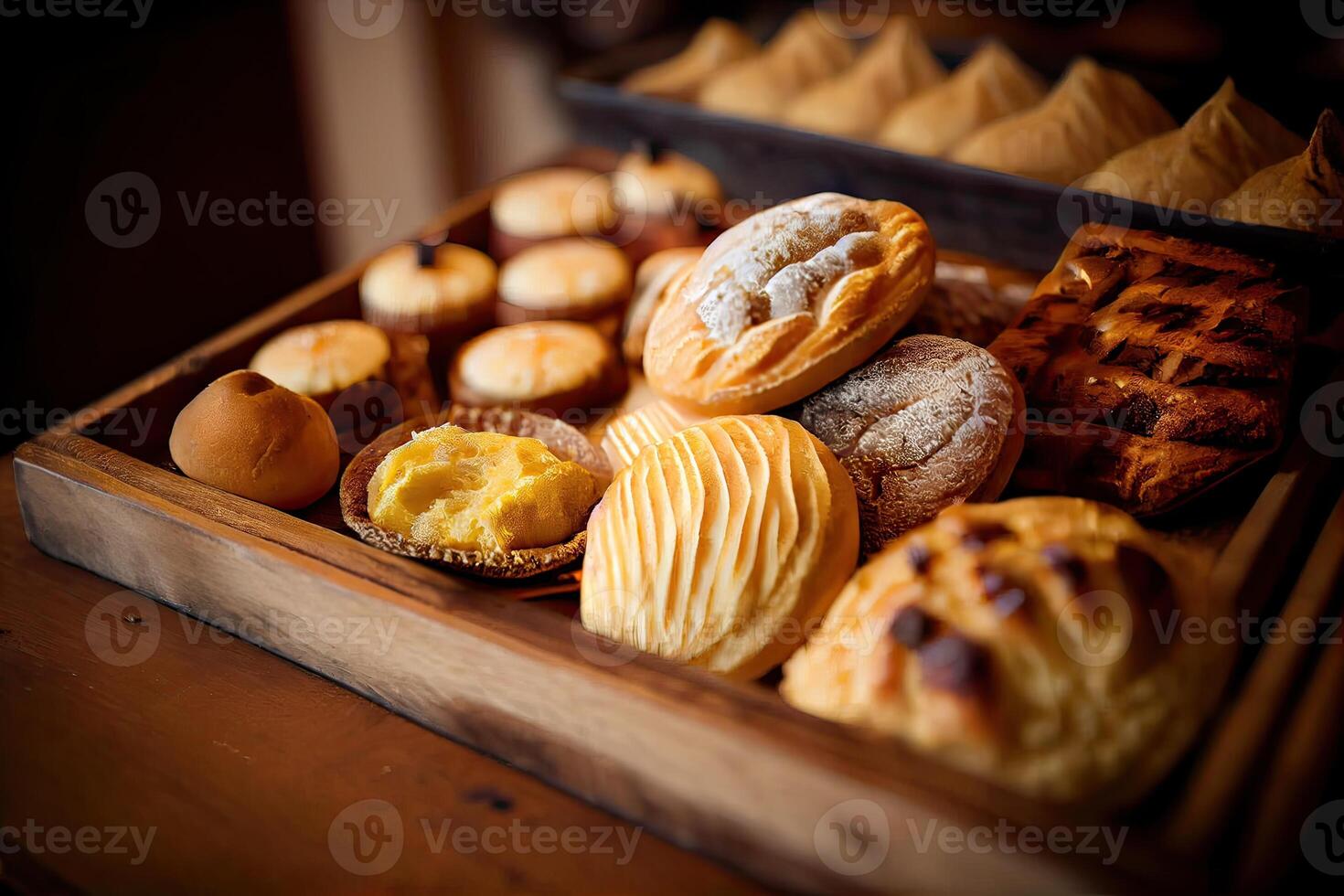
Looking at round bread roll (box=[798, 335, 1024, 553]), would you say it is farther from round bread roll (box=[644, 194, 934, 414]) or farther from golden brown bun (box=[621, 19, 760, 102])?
golden brown bun (box=[621, 19, 760, 102])

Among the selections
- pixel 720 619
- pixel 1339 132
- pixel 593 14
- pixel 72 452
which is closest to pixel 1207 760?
pixel 720 619

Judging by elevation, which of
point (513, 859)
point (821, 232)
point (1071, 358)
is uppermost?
point (821, 232)

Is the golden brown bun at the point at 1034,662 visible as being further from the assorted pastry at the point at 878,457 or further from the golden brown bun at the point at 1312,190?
the golden brown bun at the point at 1312,190

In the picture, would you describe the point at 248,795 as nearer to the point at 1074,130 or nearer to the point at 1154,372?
the point at 1154,372

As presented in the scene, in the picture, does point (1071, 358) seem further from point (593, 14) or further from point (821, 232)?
point (593, 14)

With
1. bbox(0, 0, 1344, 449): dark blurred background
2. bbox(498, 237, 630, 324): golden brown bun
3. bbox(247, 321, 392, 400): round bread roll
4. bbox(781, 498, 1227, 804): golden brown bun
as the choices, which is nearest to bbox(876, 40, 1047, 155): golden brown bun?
bbox(0, 0, 1344, 449): dark blurred background

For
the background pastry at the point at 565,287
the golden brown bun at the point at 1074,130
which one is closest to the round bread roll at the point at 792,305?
the background pastry at the point at 565,287
